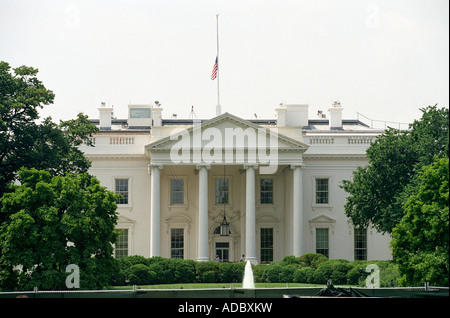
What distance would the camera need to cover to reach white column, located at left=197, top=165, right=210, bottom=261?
54566 mm

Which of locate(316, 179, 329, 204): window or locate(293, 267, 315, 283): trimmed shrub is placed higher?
locate(316, 179, 329, 204): window

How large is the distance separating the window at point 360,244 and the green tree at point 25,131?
2486cm

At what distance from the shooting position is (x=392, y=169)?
46.6m

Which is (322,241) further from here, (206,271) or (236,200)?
(206,271)

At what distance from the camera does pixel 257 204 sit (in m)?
59.6

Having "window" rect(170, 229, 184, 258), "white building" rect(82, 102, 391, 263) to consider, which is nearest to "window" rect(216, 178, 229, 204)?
"white building" rect(82, 102, 391, 263)

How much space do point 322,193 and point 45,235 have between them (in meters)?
29.0

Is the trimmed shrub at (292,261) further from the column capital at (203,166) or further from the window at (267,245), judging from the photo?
the column capital at (203,166)

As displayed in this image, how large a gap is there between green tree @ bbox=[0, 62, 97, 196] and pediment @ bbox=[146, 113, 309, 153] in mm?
12176

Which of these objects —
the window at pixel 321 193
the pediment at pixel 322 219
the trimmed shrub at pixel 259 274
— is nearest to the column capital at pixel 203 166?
the trimmed shrub at pixel 259 274

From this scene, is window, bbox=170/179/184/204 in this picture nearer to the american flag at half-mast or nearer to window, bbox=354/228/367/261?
the american flag at half-mast

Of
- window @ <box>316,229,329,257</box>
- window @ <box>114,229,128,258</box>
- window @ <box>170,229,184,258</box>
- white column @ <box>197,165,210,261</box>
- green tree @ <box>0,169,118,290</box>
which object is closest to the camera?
green tree @ <box>0,169,118,290</box>

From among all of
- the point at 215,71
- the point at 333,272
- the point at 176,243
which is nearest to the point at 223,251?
the point at 176,243
